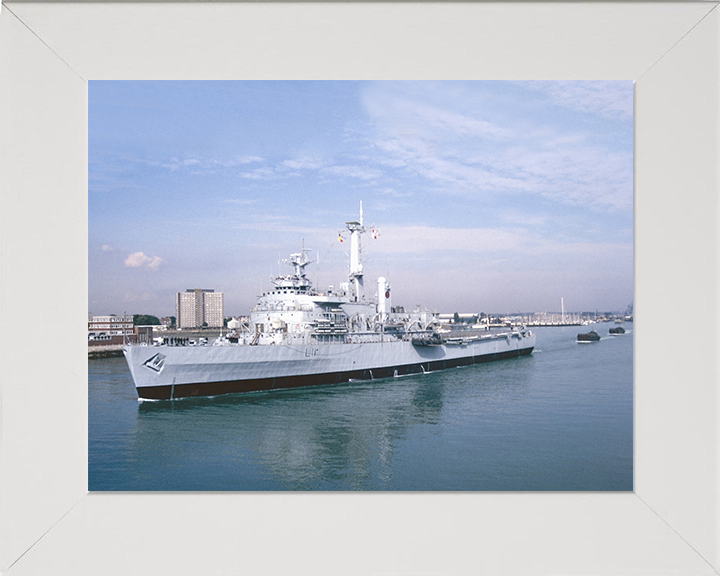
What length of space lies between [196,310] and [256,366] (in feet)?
36.0

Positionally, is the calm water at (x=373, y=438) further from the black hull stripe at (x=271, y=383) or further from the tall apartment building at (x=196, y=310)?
the tall apartment building at (x=196, y=310)

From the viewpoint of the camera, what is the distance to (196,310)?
816 inches

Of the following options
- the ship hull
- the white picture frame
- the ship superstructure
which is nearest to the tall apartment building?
the ship superstructure

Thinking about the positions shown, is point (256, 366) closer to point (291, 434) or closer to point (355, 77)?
point (291, 434)

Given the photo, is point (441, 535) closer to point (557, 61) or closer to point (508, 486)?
point (557, 61)

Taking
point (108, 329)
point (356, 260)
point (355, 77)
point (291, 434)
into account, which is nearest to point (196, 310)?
point (108, 329)

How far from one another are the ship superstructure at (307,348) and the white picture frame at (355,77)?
7295 millimetres

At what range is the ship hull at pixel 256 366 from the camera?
9.84 m

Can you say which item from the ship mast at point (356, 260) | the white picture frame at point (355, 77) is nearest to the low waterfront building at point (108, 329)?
the ship mast at point (356, 260)

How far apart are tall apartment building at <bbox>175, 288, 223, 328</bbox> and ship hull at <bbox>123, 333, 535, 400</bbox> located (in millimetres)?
9784

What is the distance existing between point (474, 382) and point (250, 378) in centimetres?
559

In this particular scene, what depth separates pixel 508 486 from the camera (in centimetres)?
496

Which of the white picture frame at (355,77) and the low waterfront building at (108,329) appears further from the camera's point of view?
the low waterfront building at (108,329)
